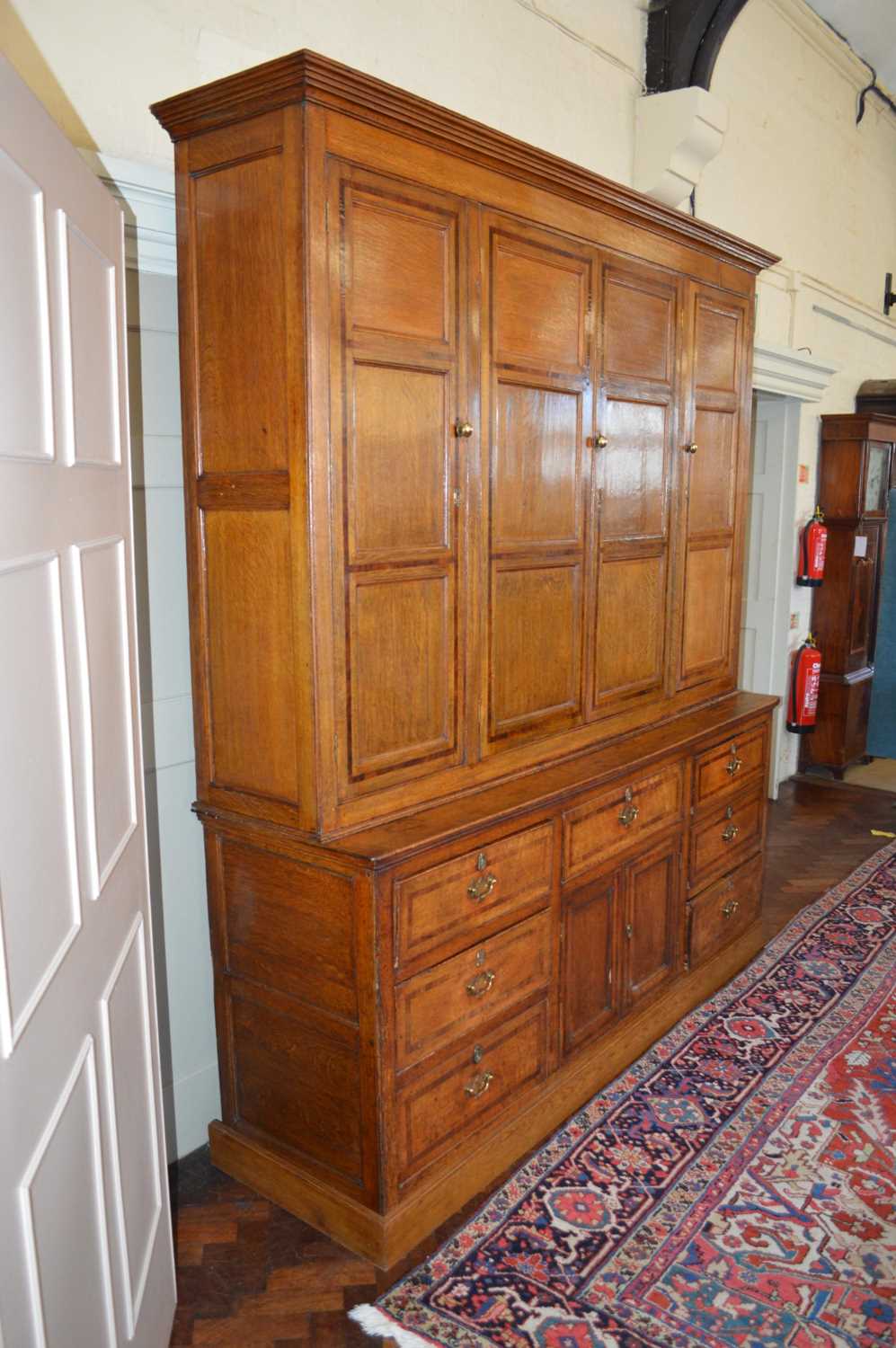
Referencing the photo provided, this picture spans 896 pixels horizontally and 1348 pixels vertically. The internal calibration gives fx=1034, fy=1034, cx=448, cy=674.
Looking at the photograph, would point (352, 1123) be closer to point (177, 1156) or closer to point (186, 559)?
point (177, 1156)

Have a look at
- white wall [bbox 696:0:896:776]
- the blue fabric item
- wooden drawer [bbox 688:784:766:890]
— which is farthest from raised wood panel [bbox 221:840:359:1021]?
the blue fabric item

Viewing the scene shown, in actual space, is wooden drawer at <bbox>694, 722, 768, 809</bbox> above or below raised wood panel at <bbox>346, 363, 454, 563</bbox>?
below

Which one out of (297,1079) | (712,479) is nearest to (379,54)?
(712,479)

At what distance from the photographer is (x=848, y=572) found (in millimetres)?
6410

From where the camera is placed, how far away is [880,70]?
6.37m

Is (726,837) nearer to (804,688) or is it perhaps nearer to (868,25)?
(804,688)

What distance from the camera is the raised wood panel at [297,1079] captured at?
252cm

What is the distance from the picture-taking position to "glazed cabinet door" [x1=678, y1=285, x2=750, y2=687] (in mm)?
3670

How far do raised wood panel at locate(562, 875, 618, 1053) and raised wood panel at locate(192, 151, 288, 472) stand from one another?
63.3 inches

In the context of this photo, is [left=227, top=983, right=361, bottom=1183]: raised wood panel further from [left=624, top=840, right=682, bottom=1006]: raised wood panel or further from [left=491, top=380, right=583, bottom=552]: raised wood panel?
[left=491, top=380, right=583, bottom=552]: raised wood panel

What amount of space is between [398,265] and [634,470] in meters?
1.25

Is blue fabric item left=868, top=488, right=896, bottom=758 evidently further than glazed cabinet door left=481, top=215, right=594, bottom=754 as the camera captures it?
Yes

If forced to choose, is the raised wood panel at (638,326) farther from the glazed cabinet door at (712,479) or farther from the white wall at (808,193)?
the white wall at (808,193)

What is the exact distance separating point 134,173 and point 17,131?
110cm
